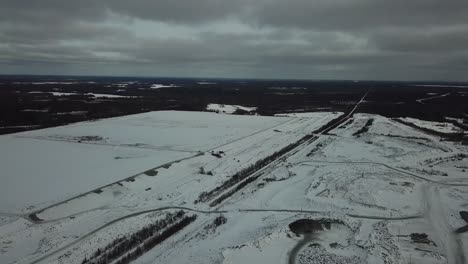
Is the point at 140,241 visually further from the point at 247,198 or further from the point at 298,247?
the point at 247,198

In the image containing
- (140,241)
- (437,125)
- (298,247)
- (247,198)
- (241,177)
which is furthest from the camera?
(437,125)

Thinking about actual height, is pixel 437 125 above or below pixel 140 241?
above

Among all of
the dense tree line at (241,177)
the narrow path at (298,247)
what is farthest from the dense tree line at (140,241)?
the narrow path at (298,247)

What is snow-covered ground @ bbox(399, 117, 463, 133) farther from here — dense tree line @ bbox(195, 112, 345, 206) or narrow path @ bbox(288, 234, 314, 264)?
narrow path @ bbox(288, 234, 314, 264)

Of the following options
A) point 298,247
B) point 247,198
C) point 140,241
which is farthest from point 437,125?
point 140,241

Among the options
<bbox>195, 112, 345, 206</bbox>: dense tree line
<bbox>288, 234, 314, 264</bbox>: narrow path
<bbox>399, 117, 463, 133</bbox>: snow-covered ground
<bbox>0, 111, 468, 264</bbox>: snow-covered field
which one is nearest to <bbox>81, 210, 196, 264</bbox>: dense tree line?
<bbox>0, 111, 468, 264</bbox>: snow-covered field

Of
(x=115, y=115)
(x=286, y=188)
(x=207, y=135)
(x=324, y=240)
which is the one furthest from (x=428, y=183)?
(x=115, y=115)

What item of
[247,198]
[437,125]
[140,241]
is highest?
[437,125]

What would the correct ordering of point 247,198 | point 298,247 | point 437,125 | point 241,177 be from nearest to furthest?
point 298,247, point 247,198, point 241,177, point 437,125

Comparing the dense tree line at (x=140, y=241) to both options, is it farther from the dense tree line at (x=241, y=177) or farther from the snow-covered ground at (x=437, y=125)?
the snow-covered ground at (x=437, y=125)

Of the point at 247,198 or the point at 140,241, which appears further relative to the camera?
the point at 247,198
